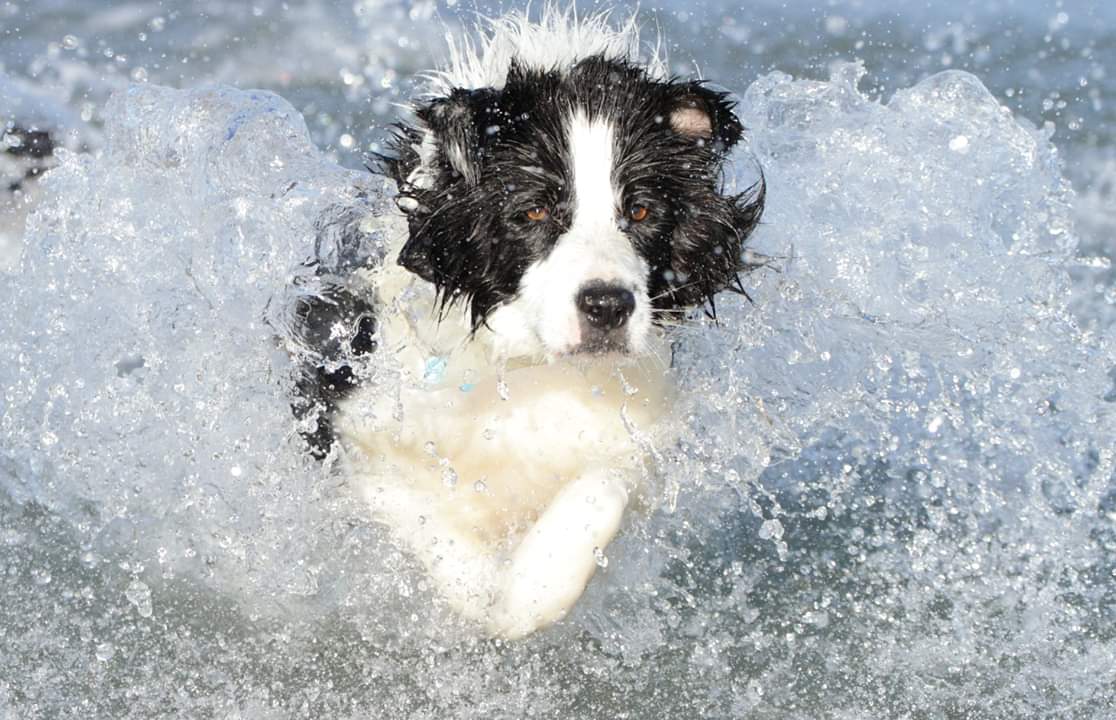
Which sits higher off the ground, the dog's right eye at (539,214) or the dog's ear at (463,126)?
the dog's ear at (463,126)

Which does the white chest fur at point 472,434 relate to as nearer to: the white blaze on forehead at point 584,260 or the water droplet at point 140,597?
the white blaze on forehead at point 584,260

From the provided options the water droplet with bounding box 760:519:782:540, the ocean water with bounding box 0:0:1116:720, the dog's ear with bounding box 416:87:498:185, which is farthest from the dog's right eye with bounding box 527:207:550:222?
the water droplet with bounding box 760:519:782:540

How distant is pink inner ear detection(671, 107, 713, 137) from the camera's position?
4.04 m

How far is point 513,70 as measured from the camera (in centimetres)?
406

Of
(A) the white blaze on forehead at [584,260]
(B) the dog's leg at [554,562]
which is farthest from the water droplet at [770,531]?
(A) the white blaze on forehead at [584,260]

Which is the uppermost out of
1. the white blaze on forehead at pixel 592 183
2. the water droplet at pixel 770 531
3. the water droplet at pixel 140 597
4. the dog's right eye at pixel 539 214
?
the white blaze on forehead at pixel 592 183

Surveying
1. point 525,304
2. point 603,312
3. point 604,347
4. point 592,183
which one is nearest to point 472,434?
point 525,304

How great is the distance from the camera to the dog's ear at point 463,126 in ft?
12.6

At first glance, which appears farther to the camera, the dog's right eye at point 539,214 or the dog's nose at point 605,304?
the dog's right eye at point 539,214

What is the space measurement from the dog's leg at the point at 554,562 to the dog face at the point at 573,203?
1.53 feet

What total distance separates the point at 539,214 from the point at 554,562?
38.7 inches

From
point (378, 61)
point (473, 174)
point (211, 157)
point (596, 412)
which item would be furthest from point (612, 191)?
point (378, 61)

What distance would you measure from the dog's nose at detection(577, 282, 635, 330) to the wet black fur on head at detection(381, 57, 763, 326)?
21 centimetres

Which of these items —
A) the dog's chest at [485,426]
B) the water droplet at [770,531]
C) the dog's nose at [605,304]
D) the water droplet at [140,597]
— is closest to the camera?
the dog's nose at [605,304]
